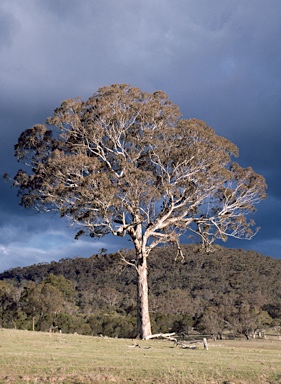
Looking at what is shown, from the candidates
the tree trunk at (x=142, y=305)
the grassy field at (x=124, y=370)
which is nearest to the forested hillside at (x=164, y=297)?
the tree trunk at (x=142, y=305)

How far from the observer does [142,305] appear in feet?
74.1

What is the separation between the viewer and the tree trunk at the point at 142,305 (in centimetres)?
2222

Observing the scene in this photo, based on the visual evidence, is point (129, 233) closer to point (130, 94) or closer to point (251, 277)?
point (130, 94)

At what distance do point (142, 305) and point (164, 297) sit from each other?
175 feet

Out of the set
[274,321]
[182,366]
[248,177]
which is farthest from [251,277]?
[182,366]

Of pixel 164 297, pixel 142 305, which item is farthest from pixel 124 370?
pixel 164 297

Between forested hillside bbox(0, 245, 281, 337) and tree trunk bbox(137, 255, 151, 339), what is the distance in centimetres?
223

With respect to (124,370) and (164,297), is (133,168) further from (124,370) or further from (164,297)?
(164,297)

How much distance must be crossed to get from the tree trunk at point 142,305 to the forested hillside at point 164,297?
2.23 m

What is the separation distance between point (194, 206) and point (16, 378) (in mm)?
17233

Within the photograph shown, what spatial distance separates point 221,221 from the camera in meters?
26.3

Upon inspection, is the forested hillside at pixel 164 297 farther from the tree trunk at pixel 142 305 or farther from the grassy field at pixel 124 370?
the grassy field at pixel 124 370

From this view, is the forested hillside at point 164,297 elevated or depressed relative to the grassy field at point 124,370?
elevated

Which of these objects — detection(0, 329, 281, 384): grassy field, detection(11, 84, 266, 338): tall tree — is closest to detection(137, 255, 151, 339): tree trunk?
detection(11, 84, 266, 338): tall tree
